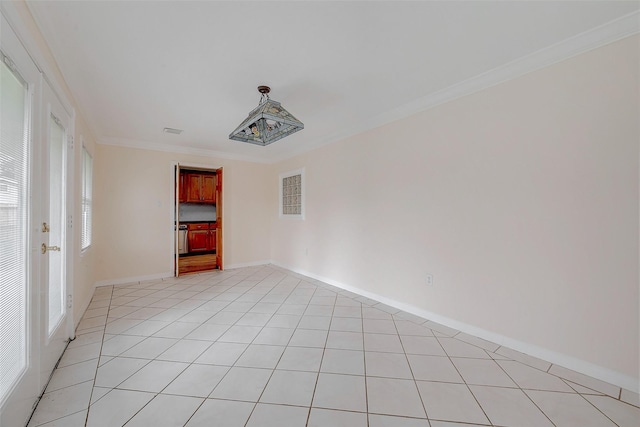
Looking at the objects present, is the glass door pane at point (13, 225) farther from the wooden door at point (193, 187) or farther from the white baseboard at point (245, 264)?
the wooden door at point (193, 187)

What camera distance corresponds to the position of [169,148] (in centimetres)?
463

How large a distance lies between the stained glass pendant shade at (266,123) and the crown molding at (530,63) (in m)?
1.33

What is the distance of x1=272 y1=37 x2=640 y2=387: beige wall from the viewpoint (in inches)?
69.1

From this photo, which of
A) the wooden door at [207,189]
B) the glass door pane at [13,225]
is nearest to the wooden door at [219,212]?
the wooden door at [207,189]

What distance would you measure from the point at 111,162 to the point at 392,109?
4.33 meters

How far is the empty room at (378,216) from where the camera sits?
59.5 inches

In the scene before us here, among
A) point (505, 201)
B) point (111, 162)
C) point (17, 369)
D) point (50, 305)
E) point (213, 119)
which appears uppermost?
point (213, 119)

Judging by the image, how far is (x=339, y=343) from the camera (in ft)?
7.56

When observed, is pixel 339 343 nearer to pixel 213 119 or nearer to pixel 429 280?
pixel 429 280

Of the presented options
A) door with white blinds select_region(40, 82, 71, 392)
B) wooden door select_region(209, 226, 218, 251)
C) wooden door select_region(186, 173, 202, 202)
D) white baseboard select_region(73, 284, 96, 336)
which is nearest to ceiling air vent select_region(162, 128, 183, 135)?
door with white blinds select_region(40, 82, 71, 392)

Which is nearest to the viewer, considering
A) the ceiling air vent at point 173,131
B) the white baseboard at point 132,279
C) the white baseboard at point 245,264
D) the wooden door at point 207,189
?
the ceiling air vent at point 173,131

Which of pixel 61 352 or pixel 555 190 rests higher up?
pixel 555 190

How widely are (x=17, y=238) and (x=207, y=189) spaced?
17.8ft

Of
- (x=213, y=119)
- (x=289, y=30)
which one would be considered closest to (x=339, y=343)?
(x=289, y=30)
